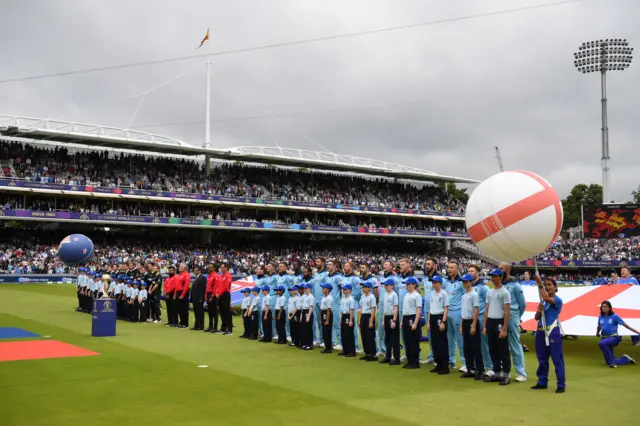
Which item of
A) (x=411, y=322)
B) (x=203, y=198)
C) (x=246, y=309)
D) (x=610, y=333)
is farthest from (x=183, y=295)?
(x=203, y=198)

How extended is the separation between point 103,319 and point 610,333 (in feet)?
38.3

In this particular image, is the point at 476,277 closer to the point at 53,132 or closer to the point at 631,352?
the point at 631,352

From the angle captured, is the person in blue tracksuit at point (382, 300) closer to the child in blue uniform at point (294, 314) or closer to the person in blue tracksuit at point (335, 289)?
the person in blue tracksuit at point (335, 289)

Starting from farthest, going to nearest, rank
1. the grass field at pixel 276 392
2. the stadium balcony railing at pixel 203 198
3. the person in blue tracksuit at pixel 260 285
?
1. the stadium balcony railing at pixel 203 198
2. the person in blue tracksuit at pixel 260 285
3. the grass field at pixel 276 392

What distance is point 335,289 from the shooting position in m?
13.2

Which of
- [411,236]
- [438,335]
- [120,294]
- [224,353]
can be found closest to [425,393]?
[438,335]

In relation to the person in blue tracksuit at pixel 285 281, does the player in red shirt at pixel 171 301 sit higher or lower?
lower

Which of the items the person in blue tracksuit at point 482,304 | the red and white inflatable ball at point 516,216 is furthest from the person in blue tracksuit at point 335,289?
the red and white inflatable ball at point 516,216

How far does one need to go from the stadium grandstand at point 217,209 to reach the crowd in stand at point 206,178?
129 millimetres

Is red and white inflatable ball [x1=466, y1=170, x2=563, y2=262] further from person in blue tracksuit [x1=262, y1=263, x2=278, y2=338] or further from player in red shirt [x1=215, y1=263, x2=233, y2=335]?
player in red shirt [x1=215, y1=263, x2=233, y2=335]

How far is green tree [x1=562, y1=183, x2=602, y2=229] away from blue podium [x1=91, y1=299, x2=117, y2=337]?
320 feet

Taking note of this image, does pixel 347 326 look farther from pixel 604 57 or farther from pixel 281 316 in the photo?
pixel 604 57

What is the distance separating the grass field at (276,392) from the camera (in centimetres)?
723

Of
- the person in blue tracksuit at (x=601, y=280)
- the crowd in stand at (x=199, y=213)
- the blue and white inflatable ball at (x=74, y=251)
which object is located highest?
the crowd in stand at (x=199, y=213)
